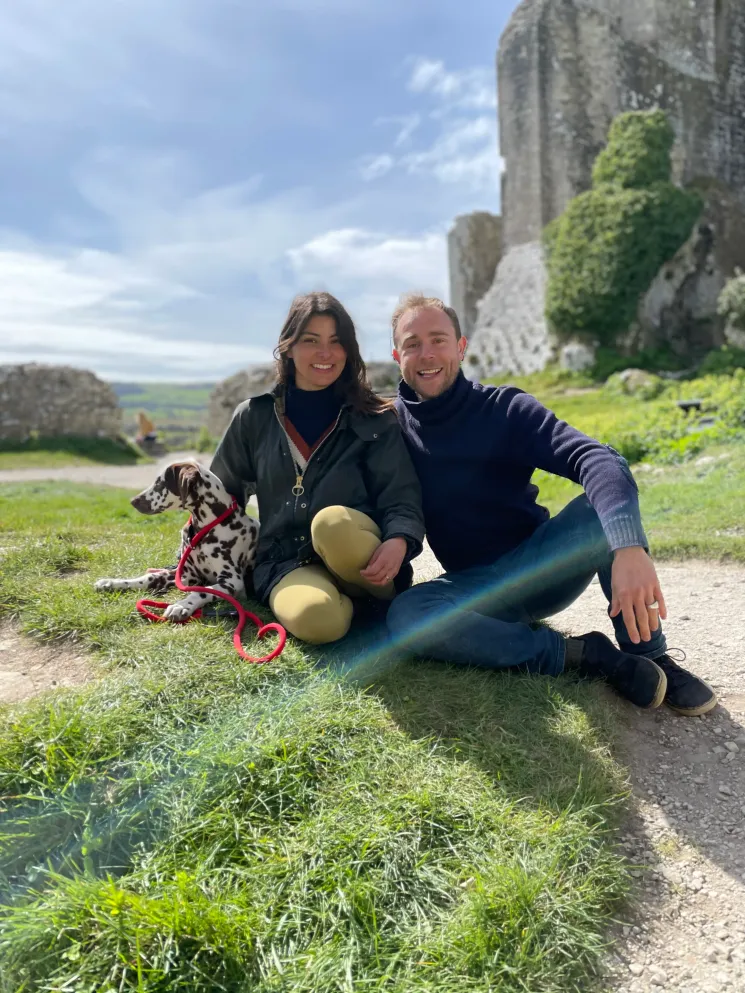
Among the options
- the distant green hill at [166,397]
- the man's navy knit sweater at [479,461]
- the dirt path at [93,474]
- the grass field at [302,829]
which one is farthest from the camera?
the distant green hill at [166,397]

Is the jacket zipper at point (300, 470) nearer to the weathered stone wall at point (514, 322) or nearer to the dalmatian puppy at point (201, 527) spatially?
the dalmatian puppy at point (201, 527)

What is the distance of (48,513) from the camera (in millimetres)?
5918

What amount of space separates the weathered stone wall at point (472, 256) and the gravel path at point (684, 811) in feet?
71.9

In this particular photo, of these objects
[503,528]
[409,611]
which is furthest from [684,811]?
[503,528]

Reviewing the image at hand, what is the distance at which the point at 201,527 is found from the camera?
123 inches

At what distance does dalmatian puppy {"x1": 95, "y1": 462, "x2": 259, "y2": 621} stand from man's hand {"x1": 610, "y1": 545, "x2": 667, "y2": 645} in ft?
5.51

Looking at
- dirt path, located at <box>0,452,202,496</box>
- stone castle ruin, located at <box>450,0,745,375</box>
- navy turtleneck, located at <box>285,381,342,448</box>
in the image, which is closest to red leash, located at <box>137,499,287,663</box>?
navy turtleneck, located at <box>285,381,342,448</box>

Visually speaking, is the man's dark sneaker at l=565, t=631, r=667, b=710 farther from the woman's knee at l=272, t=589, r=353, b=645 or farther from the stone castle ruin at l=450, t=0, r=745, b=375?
the stone castle ruin at l=450, t=0, r=745, b=375

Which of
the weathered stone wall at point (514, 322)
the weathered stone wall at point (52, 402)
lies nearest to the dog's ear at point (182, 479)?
the weathered stone wall at point (52, 402)

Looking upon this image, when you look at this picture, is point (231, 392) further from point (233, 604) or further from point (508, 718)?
point (508, 718)

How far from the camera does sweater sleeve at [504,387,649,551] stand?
2227mm

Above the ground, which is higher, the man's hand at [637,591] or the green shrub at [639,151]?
the green shrub at [639,151]

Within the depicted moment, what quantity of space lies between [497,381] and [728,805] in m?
18.4

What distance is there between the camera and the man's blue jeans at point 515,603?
8.37ft
